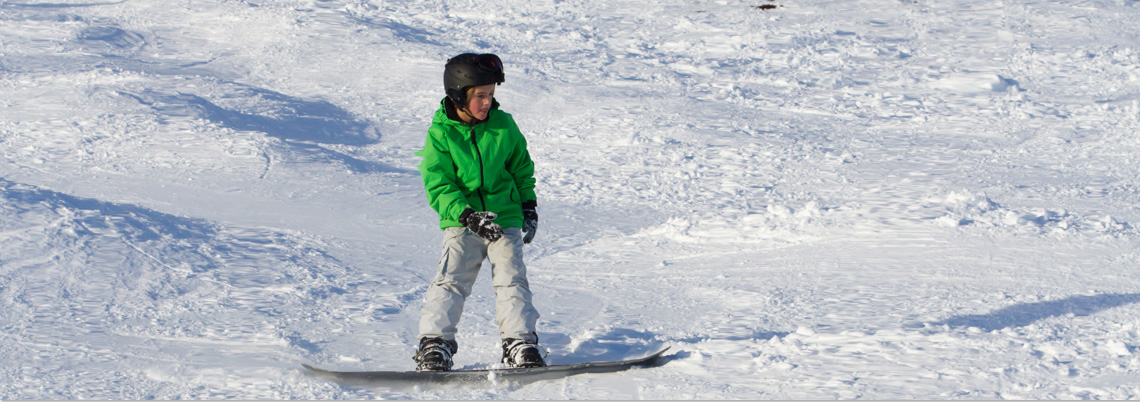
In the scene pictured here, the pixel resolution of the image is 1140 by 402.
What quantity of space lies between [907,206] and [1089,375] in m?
2.86

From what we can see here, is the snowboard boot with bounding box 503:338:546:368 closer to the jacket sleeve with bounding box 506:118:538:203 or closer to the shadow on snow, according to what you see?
the jacket sleeve with bounding box 506:118:538:203

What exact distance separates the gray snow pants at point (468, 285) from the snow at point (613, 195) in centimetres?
29

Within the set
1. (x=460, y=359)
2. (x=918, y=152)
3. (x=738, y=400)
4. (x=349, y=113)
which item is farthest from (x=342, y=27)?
(x=738, y=400)

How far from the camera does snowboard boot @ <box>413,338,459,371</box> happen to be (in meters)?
3.84

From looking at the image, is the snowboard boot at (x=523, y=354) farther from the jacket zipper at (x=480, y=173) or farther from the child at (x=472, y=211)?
the jacket zipper at (x=480, y=173)

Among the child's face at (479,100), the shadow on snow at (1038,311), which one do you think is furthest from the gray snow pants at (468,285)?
the shadow on snow at (1038,311)

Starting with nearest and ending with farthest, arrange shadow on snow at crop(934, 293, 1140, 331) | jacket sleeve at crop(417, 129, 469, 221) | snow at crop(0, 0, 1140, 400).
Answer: jacket sleeve at crop(417, 129, 469, 221), snow at crop(0, 0, 1140, 400), shadow on snow at crop(934, 293, 1140, 331)

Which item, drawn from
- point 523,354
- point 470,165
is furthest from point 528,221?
point 523,354

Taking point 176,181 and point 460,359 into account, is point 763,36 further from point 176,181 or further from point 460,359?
point 460,359

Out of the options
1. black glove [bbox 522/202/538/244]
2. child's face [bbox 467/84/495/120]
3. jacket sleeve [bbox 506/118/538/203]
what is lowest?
black glove [bbox 522/202/538/244]

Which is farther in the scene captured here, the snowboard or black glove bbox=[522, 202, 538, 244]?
black glove bbox=[522, 202, 538, 244]

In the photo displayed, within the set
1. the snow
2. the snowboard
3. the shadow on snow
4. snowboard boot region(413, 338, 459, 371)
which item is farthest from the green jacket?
the shadow on snow

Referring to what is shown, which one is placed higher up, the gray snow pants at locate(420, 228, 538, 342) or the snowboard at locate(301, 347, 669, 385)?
the gray snow pants at locate(420, 228, 538, 342)

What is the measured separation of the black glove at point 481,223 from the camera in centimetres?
376
